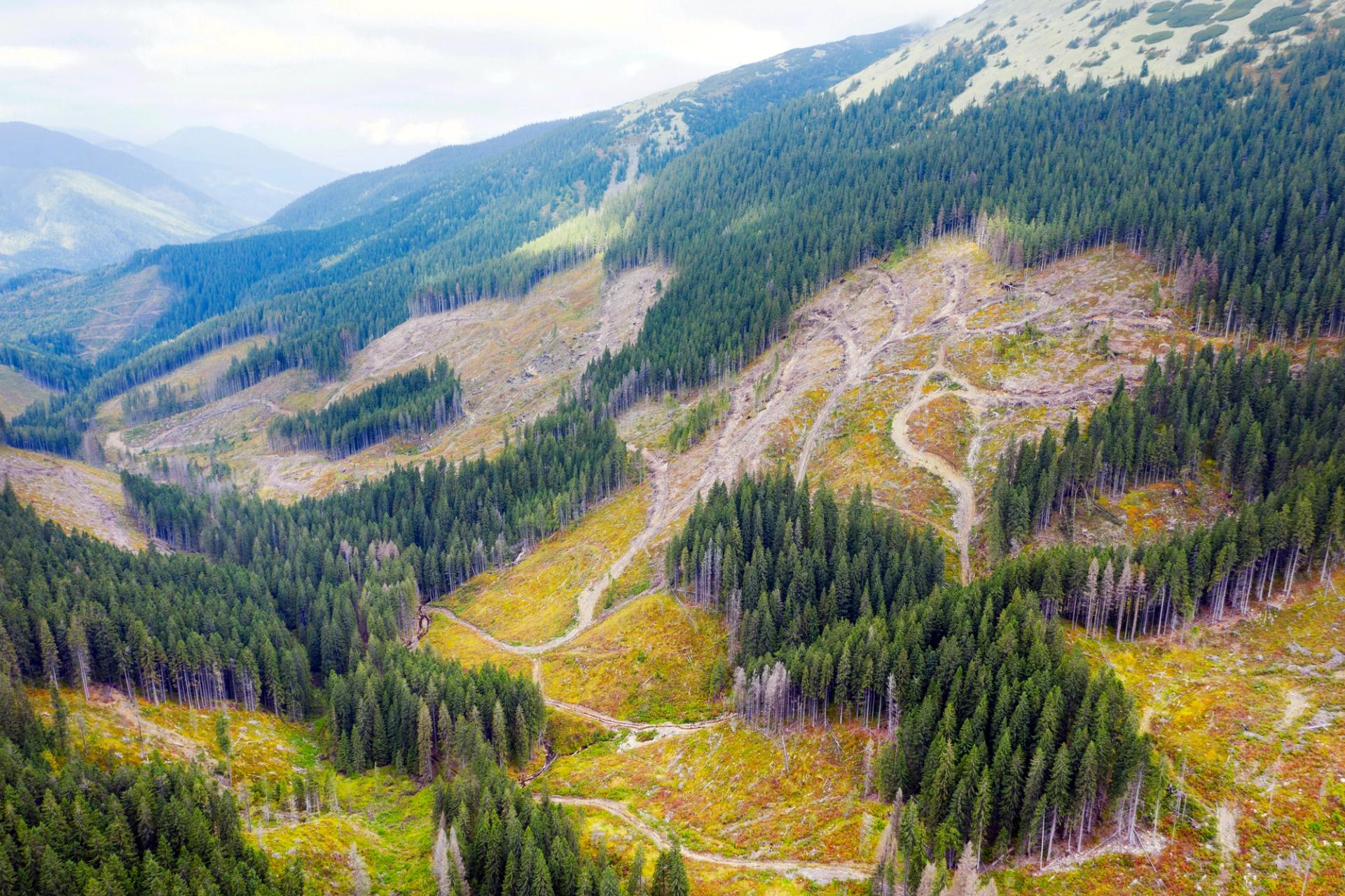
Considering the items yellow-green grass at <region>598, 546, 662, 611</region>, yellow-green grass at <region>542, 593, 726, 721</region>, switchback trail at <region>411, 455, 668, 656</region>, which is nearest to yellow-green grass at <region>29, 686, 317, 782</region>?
switchback trail at <region>411, 455, 668, 656</region>

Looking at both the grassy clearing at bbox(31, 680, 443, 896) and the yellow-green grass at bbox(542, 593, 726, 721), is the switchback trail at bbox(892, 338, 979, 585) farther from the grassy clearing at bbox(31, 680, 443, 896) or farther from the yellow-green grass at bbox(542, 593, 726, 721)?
the grassy clearing at bbox(31, 680, 443, 896)

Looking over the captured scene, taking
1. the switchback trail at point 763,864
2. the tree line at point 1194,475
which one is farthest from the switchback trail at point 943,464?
the switchback trail at point 763,864

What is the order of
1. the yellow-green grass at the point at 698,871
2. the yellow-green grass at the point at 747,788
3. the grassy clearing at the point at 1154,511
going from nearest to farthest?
the yellow-green grass at the point at 698,871 < the yellow-green grass at the point at 747,788 < the grassy clearing at the point at 1154,511

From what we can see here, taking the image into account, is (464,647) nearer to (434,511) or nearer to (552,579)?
(552,579)

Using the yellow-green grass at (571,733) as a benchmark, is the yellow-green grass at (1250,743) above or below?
above

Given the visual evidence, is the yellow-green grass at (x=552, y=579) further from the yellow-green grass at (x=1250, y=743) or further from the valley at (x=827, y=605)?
the yellow-green grass at (x=1250, y=743)

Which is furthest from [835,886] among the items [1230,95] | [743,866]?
[1230,95]

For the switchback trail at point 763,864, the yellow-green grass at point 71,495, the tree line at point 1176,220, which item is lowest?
the switchback trail at point 763,864

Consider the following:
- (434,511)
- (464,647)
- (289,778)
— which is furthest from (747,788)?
(434,511)
